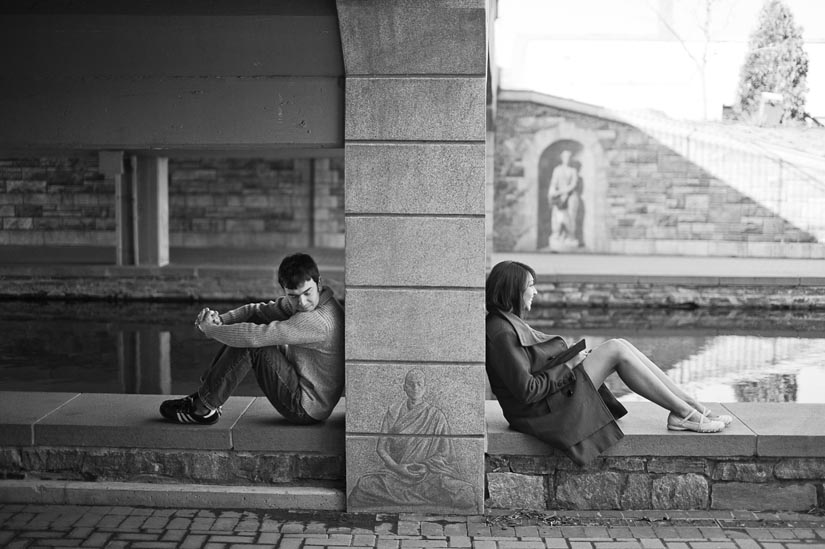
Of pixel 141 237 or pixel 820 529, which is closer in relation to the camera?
pixel 820 529

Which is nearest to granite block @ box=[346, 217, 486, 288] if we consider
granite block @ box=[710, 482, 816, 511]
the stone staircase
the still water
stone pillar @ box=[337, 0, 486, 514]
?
stone pillar @ box=[337, 0, 486, 514]

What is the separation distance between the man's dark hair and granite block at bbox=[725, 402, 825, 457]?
2048 mm

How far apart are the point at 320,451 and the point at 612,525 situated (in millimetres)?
1280

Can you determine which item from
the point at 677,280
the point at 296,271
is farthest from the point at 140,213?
the point at 296,271

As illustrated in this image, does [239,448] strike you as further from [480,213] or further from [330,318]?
[480,213]

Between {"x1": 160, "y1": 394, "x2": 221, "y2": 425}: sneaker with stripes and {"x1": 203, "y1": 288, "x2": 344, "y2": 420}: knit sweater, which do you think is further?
{"x1": 160, "y1": 394, "x2": 221, "y2": 425}: sneaker with stripes

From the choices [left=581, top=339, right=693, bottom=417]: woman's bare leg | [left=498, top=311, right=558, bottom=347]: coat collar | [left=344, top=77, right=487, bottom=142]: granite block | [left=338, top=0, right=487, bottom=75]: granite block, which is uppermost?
[left=338, top=0, right=487, bottom=75]: granite block

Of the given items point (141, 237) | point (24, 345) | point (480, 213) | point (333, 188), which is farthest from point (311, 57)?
point (333, 188)

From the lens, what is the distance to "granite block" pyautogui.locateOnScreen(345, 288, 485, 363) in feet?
13.0

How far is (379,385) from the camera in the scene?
403 cm

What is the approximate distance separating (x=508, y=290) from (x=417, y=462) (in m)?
0.83

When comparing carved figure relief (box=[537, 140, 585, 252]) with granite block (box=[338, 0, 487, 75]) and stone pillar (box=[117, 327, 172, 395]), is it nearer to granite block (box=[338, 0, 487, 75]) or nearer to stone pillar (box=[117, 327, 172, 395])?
stone pillar (box=[117, 327, 172, 395])

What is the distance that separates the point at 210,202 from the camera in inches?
781

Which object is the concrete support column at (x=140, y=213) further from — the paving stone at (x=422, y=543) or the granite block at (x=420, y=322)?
the paving stone at (x=422, y=543)
